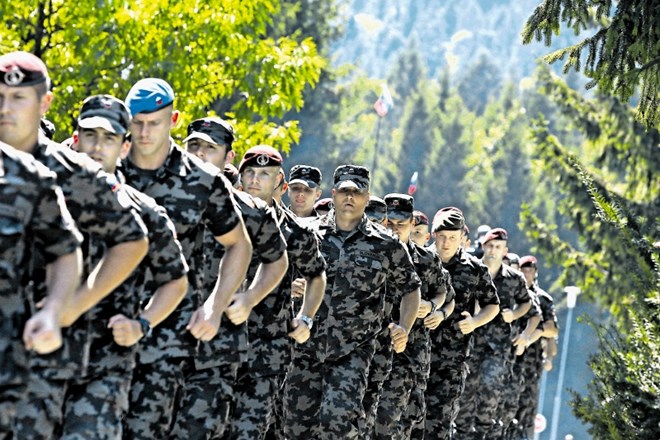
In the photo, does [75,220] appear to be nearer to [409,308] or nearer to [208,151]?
[208,151]

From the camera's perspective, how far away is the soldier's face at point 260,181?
33.6ft

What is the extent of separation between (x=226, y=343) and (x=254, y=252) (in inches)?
34.7

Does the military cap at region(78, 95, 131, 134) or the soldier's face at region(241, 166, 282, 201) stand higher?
the military cap at region(78, 95, 131, 134)

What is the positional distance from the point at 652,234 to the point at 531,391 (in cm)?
803

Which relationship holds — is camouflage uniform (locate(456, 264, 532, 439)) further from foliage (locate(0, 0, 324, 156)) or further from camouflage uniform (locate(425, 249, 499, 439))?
foliage (locate(0, 0, 324, 156))

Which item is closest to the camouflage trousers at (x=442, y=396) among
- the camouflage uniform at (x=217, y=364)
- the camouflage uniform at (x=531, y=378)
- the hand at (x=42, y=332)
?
the camouflage uniform at (x=531, y=378)

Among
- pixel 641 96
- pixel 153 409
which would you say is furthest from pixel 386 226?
pixel 153 409

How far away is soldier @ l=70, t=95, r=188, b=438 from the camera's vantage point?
6742 mm

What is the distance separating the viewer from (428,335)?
45.5 ft

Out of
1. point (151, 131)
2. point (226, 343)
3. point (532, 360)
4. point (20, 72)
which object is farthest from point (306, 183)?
point (532, 360)

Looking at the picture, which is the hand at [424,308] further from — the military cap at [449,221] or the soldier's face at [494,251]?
the soldier's face at [494,251]

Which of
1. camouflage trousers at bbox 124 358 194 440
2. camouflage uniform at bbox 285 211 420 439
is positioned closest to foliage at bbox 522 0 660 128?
camouflage uniform at bbox 285 211 420 439

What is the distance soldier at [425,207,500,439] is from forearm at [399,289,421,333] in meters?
2.54

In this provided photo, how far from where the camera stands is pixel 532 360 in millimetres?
20656
